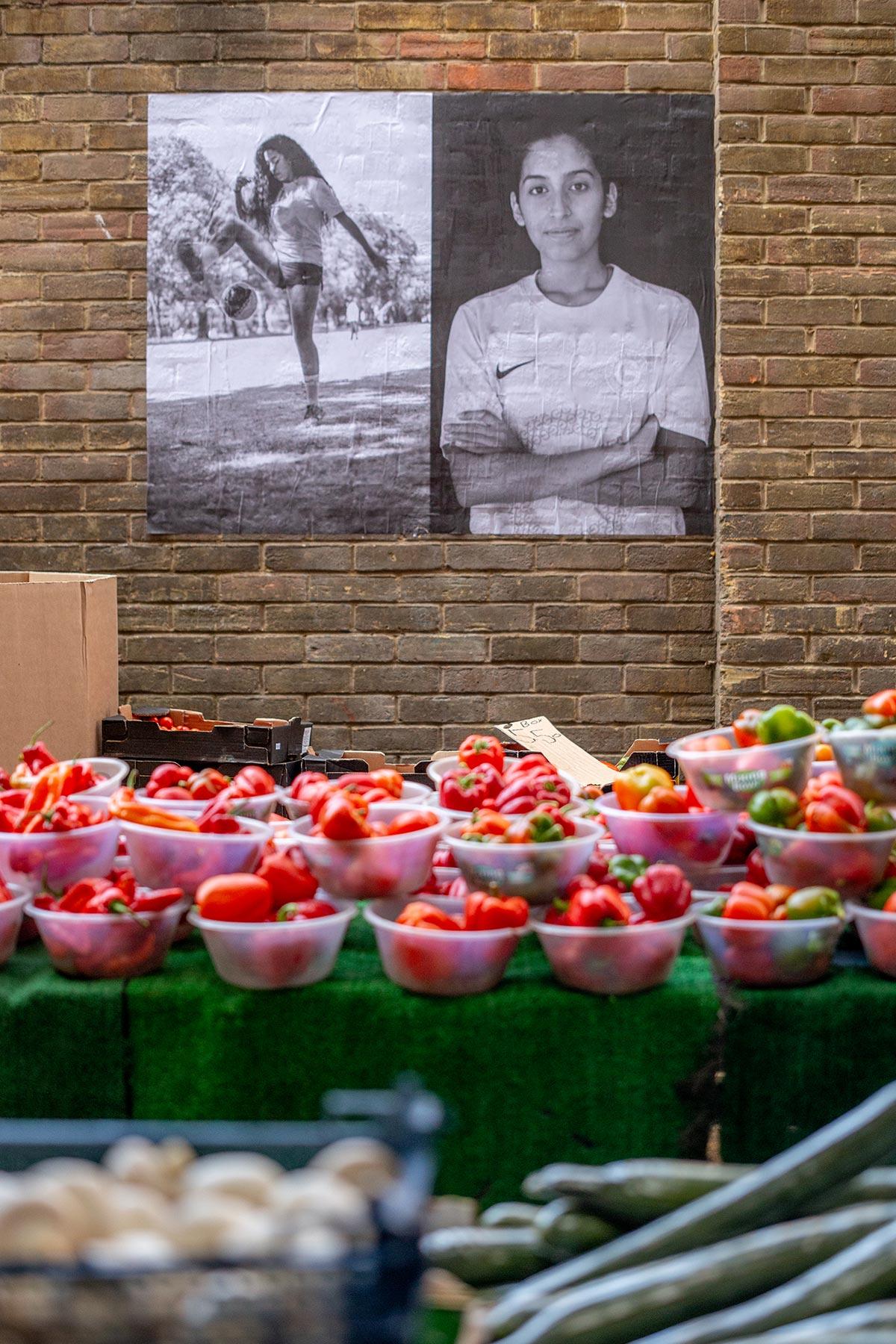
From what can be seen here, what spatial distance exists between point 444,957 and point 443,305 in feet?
9.81

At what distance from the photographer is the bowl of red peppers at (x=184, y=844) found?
5.83 feet

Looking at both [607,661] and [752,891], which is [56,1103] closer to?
[752,891]

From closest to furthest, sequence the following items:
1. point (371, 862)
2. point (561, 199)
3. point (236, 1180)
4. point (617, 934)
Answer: point (236, 1180) < point (617, 934) < point (371, 862) < point (561, 199)

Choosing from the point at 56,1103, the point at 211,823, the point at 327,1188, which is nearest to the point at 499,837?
the point at 211,823

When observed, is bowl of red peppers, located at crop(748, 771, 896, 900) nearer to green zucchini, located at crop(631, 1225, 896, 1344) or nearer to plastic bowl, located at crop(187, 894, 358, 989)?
plastic bowl, located at crop(187, 894, 358, 989)

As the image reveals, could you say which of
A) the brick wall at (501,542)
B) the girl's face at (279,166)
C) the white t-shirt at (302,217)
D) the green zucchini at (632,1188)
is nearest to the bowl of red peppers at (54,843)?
the green zucchini at (632,1188)

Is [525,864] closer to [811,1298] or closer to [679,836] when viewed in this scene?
[679,836]

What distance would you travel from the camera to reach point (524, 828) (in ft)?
5.75

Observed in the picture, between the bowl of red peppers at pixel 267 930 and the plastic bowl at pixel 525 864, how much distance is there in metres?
0.17

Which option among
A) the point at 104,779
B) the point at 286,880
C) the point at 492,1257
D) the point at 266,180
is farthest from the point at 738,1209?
the point at 266,180

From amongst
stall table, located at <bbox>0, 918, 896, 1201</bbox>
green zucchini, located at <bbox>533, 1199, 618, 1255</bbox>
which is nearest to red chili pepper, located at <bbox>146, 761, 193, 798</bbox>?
stall table, located at <bbox>0, 918, 896, 1201</bbox>

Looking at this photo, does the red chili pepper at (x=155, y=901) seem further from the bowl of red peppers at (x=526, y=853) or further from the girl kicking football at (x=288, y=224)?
the girl kicking football at (x=288, y=224)

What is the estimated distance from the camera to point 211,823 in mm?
1809

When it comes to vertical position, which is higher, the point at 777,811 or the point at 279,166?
the point at 279,166
